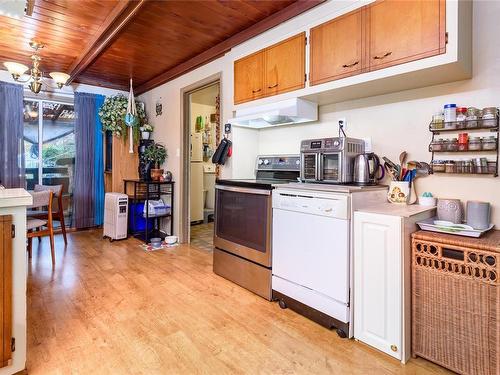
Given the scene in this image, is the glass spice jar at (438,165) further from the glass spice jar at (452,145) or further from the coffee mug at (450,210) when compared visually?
the coffee mug at (450,210)

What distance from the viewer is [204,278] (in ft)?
9.34

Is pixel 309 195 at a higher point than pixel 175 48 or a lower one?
lower

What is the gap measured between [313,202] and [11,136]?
4.50 m

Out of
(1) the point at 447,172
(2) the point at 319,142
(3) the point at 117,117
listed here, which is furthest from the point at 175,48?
(1) the point at 447,172

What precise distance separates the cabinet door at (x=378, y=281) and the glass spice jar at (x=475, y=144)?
0.70m

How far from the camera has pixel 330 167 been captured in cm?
224

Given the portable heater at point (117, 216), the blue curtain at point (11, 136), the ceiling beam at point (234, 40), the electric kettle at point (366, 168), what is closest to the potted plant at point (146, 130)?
the ceiling beam at point (234, 40)

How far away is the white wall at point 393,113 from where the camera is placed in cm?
175

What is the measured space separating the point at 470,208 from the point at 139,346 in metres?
2.10

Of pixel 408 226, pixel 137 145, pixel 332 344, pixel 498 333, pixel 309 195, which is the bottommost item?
pixel 332 344

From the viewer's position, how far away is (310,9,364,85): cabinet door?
1954mm

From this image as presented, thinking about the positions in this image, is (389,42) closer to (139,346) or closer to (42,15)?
(139,346)

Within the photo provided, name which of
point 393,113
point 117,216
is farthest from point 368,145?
point 117,216

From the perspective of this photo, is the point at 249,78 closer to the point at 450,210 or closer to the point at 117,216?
the point at 450,210
